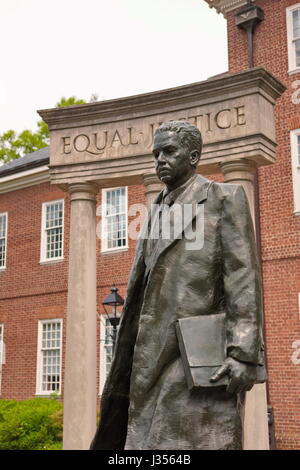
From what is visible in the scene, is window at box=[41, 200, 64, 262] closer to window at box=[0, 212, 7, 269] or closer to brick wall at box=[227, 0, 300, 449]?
window at box=[0, 212, 7, 269]

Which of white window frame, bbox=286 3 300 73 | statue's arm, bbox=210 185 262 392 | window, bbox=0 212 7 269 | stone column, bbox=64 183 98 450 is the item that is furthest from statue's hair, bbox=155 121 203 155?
window, bbox=0 212 7 269

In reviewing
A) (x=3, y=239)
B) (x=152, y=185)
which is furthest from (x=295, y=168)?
(x=3, y=239)

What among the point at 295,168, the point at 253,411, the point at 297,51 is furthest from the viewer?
the point at 297,51

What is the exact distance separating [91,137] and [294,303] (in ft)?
21.3

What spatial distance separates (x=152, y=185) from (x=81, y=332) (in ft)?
9.16

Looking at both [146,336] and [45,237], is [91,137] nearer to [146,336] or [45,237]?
[146,336]

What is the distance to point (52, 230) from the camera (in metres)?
22.8

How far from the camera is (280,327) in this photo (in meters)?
15.8

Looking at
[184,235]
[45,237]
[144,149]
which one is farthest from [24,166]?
[184,235]

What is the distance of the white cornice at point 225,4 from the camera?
18.3 metres

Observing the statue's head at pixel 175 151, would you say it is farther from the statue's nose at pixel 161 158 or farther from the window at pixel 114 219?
the window at pixel 114 219

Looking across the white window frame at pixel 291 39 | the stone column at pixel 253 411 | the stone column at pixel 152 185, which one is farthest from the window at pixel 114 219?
the stone column at pixel 253 411

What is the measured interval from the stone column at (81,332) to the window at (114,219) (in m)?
8.35

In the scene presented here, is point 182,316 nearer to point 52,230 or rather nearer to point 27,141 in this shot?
point 52,230
